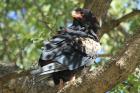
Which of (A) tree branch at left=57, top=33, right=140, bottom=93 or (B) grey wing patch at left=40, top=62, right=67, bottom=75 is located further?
(B) grey wing patch at left=40, top=62, right=67, bottom=75

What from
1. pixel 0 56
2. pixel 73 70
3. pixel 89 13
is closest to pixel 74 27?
pixel 89 13

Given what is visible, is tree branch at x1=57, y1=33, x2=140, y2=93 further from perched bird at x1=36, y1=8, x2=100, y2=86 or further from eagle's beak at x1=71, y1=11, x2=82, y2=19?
eagle's beak at x1=71, y1=11, x2=82, y2=19

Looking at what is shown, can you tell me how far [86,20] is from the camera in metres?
6.35

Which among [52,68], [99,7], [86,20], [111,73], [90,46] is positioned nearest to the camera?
[111,73]

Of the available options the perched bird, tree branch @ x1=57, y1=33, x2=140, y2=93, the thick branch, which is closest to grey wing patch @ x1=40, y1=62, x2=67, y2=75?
the perched bird

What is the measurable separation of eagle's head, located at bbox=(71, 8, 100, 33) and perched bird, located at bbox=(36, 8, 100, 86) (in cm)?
10

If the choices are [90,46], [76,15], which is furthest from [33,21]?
[90,46]

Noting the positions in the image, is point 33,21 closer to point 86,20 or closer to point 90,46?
point 86,20

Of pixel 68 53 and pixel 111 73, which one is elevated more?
pixel 68 53

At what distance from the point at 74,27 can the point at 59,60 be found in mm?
1030

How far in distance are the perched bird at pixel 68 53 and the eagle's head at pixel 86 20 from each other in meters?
0.10

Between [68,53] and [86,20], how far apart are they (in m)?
0.94

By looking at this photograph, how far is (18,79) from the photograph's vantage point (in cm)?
640

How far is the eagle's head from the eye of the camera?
630cm
